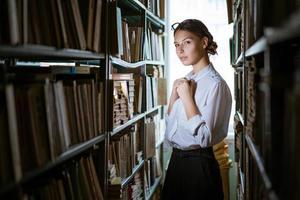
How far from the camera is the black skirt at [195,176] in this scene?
2447mm

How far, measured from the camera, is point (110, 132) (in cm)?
207

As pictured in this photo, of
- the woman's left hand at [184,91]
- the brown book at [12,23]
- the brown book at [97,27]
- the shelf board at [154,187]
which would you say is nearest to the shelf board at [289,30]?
the brown book at [12,23]

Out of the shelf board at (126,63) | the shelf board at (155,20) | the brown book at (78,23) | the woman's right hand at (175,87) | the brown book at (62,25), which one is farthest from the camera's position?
the shelf board at (155,20)

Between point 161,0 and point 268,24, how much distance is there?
275 cm

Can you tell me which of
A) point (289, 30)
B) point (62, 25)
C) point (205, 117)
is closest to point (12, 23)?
point (62, 25)

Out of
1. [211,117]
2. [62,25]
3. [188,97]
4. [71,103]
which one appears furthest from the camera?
[188,97]

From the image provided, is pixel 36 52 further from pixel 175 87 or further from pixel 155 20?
pixel 155 20

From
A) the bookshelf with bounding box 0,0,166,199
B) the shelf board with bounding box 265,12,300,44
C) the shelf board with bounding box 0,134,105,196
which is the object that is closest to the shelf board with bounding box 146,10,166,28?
the bookshelf with bounding box 0,0,166,199

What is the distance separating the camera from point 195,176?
246 centimetres

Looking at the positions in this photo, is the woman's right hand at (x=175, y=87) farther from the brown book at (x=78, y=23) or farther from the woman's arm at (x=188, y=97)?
the brown book at (x=78, y=23)

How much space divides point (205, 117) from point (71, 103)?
3.32 feet

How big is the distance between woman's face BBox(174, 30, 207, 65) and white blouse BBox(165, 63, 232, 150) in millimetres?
98

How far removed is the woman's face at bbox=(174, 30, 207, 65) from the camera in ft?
8.61

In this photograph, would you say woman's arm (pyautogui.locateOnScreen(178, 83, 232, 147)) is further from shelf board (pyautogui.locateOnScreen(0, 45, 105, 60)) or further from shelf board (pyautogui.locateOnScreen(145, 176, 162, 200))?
shelf board (pyautogui.locateOnScreen(145, 176, 162, 200))
